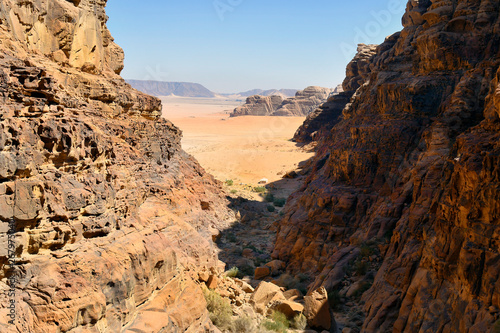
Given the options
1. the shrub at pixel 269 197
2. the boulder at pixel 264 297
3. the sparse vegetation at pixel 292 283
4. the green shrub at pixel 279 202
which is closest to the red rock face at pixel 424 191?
the sparse vegetation at pixel 292 283

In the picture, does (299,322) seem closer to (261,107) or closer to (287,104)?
(287,104)

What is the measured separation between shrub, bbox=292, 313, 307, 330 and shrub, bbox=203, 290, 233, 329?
2086 mm

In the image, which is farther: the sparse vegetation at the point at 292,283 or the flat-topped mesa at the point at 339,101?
the flat-topped mesa at the point at 339,101

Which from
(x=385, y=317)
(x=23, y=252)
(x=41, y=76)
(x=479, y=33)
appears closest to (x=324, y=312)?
(x=385, y=317)

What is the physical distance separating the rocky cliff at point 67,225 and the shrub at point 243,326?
1.47m

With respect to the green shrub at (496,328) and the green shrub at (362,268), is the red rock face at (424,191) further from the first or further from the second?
the green shrub at (362,268)

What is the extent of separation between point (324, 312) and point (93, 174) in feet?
27.2

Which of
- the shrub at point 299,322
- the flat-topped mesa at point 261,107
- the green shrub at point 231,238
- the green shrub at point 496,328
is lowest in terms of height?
the green shrub at point 231,238

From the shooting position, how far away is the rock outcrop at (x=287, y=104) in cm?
10694

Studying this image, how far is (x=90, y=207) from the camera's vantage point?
762 centimetres

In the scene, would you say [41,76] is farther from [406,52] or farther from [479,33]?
[406,52]

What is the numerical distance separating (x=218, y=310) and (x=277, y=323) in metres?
1.87

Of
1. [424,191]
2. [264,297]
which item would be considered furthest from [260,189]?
[424,191]

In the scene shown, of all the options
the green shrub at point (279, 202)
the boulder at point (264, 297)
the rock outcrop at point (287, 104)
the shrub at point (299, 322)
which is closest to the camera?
the shrub at point (299, 322)
